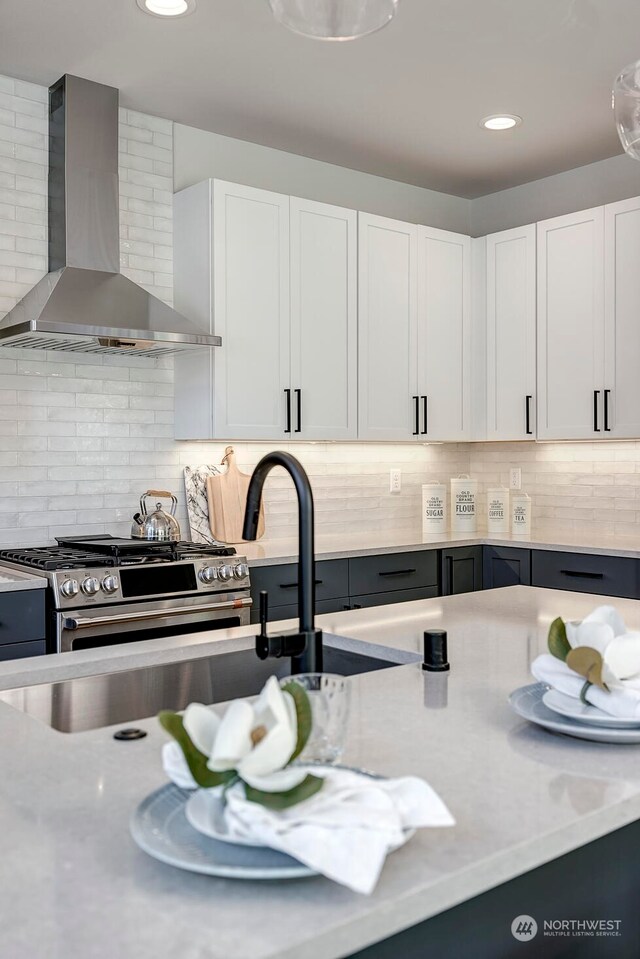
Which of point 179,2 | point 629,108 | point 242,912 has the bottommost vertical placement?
point 242,912

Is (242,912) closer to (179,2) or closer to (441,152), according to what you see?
(179,2)

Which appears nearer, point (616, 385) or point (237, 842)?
point (237, 842)

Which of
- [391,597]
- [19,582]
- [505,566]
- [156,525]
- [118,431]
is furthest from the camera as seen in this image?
[505,566]

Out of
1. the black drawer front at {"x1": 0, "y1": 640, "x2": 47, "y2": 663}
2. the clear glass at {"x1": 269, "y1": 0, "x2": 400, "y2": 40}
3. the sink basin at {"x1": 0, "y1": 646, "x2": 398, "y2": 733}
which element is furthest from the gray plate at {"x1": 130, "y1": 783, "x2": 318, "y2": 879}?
the black drawer front at {"x1": 0, "y1": 640, "x2": 47, "y2": 663}

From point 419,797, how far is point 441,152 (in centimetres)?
408

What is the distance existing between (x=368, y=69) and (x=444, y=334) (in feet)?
5.07

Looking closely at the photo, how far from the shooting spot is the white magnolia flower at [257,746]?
0.85 meters

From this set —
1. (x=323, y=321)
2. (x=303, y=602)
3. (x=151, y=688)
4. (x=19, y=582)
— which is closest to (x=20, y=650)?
(x=19, y=582)

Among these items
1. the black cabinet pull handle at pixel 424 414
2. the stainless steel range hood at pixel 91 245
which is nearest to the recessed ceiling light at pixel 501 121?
the black cabinet pull handle at pixel 424 414

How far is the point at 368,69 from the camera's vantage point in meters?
3.49

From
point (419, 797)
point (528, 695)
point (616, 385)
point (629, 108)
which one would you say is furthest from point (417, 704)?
point (616, 385)

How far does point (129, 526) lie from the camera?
3900mm

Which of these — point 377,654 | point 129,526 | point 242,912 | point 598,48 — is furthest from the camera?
point 129,526

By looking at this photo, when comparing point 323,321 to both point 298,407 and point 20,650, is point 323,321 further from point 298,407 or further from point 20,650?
point 20,650
